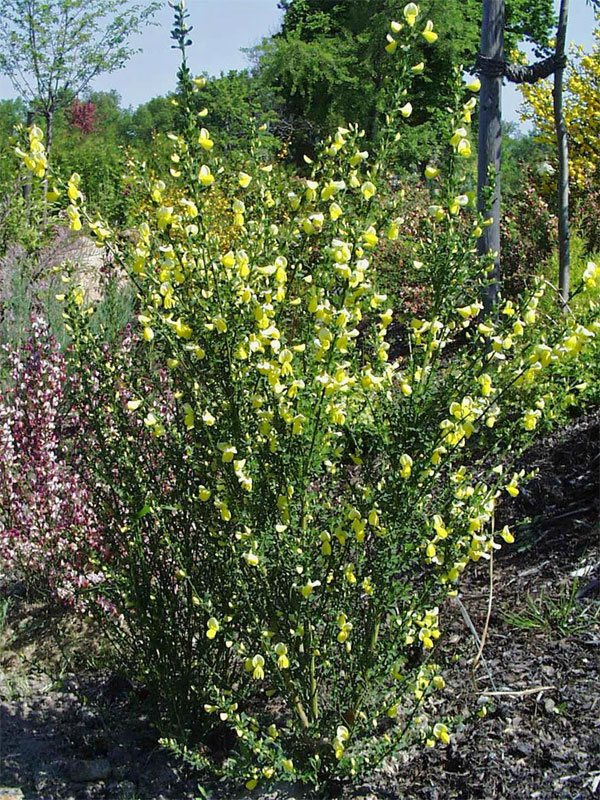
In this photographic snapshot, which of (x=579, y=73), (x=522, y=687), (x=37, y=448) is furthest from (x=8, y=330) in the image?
(x=579, y=73)

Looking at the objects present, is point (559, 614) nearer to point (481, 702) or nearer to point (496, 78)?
point (481, 702)

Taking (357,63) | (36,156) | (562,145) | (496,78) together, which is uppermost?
(357,63)

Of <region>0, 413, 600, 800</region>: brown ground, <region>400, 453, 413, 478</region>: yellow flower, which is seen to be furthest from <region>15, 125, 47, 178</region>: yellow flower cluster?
<region>0, 413, 600, 800</region>: brown ground

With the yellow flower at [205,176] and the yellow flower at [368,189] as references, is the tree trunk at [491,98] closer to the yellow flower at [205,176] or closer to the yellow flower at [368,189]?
the yellow flower at [368,189]

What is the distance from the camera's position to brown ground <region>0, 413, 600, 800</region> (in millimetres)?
2438

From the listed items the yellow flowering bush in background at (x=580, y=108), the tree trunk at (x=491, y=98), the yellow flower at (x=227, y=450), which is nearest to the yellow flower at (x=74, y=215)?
the yellow flower at (x=227, y=450)

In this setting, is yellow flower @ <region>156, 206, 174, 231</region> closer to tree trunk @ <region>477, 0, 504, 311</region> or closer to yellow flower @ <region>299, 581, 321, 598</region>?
yellow flower @ <region>299, 581, 321, 598</region>

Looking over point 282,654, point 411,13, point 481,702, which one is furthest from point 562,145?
point 282,654

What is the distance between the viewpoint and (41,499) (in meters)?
3.67

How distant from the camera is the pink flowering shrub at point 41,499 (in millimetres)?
3566

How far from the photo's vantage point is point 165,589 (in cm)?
270

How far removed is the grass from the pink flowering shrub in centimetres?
182

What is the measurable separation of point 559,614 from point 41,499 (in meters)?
2.34

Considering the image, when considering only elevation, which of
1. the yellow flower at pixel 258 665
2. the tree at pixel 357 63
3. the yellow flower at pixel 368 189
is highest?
the tree at pixel 357 63
